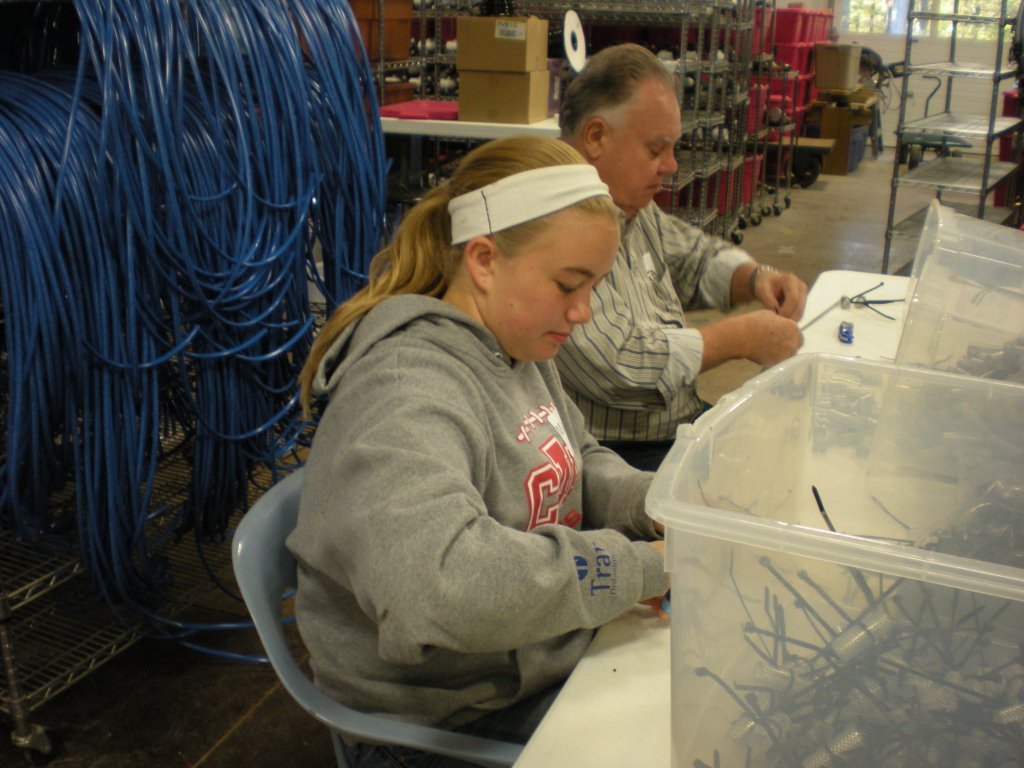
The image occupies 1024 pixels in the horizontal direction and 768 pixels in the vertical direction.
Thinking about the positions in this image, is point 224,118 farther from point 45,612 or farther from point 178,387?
point 45,612

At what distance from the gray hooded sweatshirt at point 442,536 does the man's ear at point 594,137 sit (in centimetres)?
71

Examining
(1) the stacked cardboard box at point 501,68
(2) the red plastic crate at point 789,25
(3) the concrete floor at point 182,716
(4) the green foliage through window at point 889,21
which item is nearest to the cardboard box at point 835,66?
(2) the red plastic crate at point 789,25

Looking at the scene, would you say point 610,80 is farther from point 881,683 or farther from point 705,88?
point 705,88

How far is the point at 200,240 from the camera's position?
179 centimetres

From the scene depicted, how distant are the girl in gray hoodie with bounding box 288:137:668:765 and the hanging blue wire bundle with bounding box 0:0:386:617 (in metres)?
0.70

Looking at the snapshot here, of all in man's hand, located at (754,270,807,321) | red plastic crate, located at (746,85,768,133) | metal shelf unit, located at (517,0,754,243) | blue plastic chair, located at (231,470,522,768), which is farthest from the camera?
red plastic crate, located at (746,85,768,133)

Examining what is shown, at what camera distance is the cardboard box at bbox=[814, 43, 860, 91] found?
8.68 meters

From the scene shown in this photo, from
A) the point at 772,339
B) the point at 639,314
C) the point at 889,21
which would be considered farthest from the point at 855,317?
the point at 889,21

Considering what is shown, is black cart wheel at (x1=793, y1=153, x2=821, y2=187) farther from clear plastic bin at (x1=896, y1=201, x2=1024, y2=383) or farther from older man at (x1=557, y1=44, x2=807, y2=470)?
clear plastic bin at (x1=896, y1=201, x2=1024, y2=383)

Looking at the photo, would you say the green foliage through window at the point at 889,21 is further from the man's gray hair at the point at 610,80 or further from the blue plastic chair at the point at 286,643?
the blue plastic chair at the point at 286,643

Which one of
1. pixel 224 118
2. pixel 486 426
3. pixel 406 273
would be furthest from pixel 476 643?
pixel 224 118

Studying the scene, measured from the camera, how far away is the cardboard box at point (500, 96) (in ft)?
9.51

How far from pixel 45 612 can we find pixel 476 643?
1.68m

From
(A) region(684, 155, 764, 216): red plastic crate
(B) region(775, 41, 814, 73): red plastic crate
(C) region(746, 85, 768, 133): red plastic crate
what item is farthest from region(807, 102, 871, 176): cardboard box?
(A) region(684, 155, 764, 216): red plastic crate
